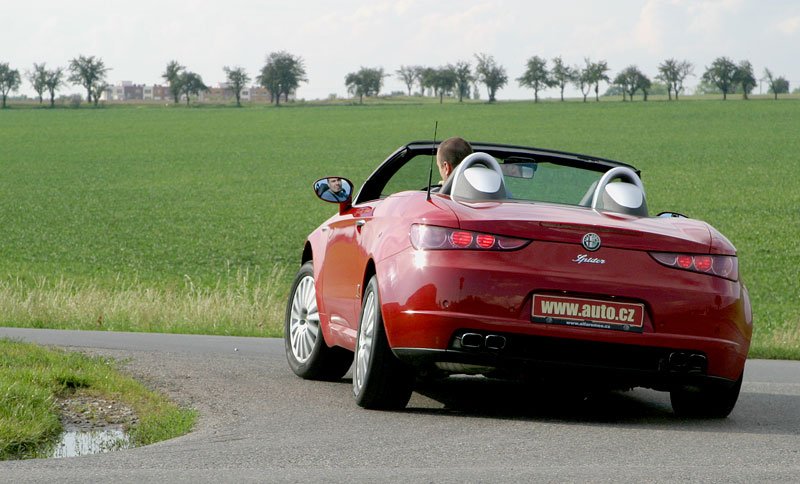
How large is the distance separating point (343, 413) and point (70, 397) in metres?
1.73

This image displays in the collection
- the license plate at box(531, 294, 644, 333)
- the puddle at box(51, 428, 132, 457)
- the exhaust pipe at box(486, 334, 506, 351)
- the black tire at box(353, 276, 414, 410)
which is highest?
the license plate at box(531, 294, 644, 333)

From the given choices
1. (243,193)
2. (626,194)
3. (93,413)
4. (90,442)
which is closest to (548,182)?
(626,194)

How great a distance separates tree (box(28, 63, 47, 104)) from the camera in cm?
18675

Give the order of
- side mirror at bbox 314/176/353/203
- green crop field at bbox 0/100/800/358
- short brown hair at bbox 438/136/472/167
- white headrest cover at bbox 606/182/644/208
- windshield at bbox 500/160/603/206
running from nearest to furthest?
white headrest cover at bbox 606/182/644/208 → windshield at bbox 500/160/603/206 → short brown hair at bbox 438/136/472/167 → side mirror at bbox 314/176/353/203 → green crop field at bbox 0/100/800/358

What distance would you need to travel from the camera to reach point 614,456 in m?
5.86

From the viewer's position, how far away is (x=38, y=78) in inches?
7352

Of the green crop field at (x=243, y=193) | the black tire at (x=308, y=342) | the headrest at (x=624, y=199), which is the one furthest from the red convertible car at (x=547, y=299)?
the green crop field at (x=243, y=193)

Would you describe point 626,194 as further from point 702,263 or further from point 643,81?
point 643,81

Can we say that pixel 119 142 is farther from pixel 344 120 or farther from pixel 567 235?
pixel 567 235

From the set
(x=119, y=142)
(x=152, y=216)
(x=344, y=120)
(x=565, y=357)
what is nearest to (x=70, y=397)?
(x=565, y=357)

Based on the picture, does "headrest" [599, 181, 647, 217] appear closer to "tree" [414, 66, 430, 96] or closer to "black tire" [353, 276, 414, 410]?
"black tire" [353, 276, 414, 410]

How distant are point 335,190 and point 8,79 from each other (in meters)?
184

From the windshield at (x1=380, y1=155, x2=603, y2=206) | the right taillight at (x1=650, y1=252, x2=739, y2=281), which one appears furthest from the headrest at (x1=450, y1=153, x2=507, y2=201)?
the right taillight at (x1=650, y1=252, x2=739, y2=281)

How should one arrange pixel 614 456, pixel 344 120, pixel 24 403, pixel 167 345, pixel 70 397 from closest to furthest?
pixel 614 456, pixel 24 403, pixel 70 397, pixel 167 345, pixel 344 120
